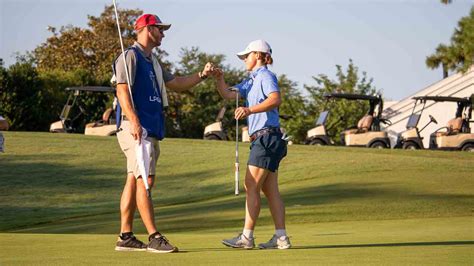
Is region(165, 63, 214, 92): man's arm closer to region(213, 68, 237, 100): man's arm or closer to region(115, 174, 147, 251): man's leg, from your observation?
region(213, 68, 237, 100): man's arm

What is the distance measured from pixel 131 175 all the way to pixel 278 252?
139cm

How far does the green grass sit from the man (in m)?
0.39

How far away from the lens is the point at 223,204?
20.4 metres

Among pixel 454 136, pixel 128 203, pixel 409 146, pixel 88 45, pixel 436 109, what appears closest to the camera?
pixel 128 203

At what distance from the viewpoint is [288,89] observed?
240 feet

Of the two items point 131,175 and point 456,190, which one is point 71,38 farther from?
point 131,175

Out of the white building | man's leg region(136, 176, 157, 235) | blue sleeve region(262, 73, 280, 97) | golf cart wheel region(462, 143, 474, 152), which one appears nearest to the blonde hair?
blue sleeve region(262, 73, 280, 97)

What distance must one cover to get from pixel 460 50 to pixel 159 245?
26.1 metres

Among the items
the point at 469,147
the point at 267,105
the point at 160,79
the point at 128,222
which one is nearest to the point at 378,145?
the point at 469,147

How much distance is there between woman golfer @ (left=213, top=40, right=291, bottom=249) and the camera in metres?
9.80

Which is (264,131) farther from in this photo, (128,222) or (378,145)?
(378,145)

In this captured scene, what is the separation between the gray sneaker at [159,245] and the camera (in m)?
9.03

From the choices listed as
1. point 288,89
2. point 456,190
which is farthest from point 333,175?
point 288,89

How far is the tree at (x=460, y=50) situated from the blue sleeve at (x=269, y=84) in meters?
24.2
